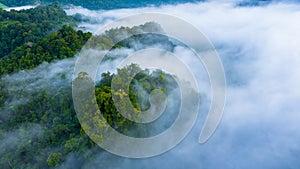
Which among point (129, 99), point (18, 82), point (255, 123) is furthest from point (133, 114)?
point (255, 123)

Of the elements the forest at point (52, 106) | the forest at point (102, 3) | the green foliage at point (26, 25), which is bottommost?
the forest at point (52, 106)

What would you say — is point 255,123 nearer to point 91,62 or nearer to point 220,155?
point 220,155

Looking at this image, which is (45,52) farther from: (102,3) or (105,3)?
(105,3)

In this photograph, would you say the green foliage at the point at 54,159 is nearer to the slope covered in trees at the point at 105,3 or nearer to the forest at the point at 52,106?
the forest at the point at 52,106

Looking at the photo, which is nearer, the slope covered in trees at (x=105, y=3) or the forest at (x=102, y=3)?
the forest at (x=102, y=3)

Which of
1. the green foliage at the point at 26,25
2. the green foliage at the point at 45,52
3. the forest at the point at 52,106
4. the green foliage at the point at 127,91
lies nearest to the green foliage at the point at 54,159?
the forest at the point at 52,106

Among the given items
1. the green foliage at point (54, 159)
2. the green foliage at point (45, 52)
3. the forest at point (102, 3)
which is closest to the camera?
the green foliage at point (54, 159)

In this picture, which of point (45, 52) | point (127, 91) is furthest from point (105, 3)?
point (127, 91)

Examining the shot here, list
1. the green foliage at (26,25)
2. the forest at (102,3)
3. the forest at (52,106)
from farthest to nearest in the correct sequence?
the forest at (102,3), the green foliage at (26,25), the forest at (52,106)

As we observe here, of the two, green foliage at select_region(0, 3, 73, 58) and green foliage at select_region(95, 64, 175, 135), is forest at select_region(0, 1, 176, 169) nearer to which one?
green foliage at select_region(95, 64, 175, 135)
